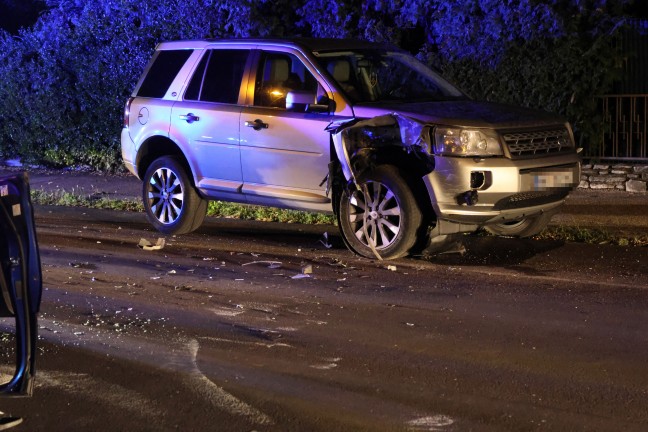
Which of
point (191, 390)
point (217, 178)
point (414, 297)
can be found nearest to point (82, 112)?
point (217, 178)

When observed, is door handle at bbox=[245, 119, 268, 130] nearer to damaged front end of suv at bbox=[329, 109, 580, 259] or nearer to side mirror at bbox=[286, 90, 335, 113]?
side mirror at bbox=[286, 90, 335, 113]

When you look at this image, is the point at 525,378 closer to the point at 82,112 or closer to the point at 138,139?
the point at 138,139

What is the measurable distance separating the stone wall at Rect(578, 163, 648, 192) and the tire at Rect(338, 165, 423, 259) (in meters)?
5.15

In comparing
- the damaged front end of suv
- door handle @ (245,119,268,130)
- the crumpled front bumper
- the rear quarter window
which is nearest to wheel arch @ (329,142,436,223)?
the damaged front end of suv

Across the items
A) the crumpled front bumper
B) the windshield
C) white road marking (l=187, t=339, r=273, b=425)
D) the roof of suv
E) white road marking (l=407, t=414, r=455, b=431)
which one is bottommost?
white road marking (l=407, t=414, r=455, b=431)

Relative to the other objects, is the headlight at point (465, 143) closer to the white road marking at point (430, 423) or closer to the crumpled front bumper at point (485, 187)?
the crumpled front bumper at point (485, 187)

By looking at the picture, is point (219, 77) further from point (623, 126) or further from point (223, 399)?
point (623, 126)

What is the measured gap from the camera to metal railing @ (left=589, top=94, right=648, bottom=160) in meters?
13.5

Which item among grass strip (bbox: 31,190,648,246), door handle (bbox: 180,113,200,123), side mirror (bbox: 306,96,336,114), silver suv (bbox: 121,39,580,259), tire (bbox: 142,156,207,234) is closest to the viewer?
silver suv (bbox: 121,39,580,259)

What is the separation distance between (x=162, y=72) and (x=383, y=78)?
2.59m

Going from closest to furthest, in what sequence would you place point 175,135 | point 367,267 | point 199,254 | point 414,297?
1. point 414,297
2. point 367,267
3. point 199,254
4. point 175,135

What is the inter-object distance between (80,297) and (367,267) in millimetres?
2430

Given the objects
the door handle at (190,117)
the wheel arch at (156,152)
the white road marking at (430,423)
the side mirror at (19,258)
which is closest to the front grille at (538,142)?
the door handle at (190,117)

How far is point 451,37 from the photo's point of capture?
551 inches
